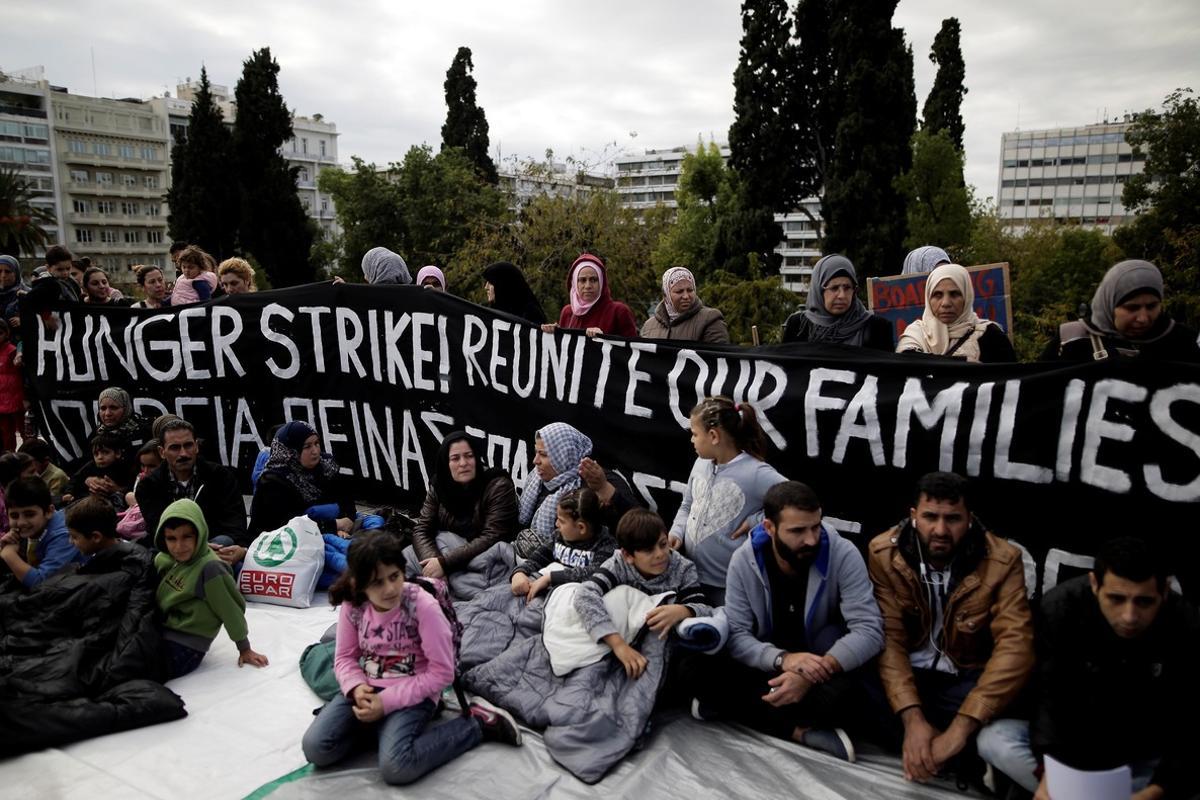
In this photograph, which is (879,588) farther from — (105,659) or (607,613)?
(105,659)

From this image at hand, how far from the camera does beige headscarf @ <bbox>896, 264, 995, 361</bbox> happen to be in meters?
4.45

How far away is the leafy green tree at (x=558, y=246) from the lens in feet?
79.6

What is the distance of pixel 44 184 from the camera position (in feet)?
214

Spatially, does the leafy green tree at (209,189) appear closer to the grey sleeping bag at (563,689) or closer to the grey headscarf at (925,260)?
the grey headscarf at (925,260)

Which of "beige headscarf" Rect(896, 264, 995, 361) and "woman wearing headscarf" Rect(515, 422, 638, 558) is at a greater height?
"beige headscarf" Rect(896, 264, 995, 361)

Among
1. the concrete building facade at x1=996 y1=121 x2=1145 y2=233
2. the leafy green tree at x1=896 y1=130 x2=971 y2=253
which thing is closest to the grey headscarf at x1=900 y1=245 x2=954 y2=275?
the leafy green tree at x1=896 y1=130 x2=971 y2=253

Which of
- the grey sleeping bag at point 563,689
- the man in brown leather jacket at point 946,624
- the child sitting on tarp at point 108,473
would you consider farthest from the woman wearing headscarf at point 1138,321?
the child sitting on tarp at point 108,473

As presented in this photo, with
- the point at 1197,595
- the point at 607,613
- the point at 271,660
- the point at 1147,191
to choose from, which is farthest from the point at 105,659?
the point at 1147,191

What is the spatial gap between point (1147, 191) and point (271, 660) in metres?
22.6

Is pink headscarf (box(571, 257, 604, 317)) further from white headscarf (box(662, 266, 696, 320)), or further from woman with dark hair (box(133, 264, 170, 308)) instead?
woman with dark hair (box(133, 264, 170, 308))

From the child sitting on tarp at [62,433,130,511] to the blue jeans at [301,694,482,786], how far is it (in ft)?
11.3

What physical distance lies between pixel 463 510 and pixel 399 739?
6.52ft

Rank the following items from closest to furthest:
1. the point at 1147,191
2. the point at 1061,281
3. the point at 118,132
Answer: the point at 1147,191
the point at 1061,281
the point at 118,132

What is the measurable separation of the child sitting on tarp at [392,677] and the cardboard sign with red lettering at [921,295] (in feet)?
14.6
